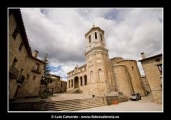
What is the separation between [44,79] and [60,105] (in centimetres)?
1329

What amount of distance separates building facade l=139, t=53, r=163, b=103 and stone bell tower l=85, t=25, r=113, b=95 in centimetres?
836

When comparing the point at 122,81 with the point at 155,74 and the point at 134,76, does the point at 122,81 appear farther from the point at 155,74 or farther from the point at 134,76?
the point at 155,74

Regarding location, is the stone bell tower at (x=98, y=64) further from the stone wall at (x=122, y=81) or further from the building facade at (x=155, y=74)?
the building facade at (x=155, y=74)

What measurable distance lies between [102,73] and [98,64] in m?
2.20

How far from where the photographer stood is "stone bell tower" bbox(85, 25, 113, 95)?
68.5ft

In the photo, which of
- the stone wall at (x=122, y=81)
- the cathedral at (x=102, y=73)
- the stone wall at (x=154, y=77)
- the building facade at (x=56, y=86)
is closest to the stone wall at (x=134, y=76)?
the cathedral at (x=102, y=73)

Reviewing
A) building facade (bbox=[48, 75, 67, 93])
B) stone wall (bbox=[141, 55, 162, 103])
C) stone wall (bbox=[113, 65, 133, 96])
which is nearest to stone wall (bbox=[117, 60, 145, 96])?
stone wall (bbox=[113, 65, 133, 96])

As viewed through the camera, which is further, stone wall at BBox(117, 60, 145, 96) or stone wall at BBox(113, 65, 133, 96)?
stone wall at BBox(117, 60, 145, 96)

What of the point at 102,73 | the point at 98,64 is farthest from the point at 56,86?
the point at 102,73

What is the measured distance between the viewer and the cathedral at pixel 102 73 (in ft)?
69.8

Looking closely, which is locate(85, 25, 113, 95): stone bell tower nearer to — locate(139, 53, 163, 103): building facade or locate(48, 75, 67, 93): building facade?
locate(139, 53, 163, 103): building facade

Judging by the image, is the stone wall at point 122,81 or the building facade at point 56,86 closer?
the stone wall at point 122,81
